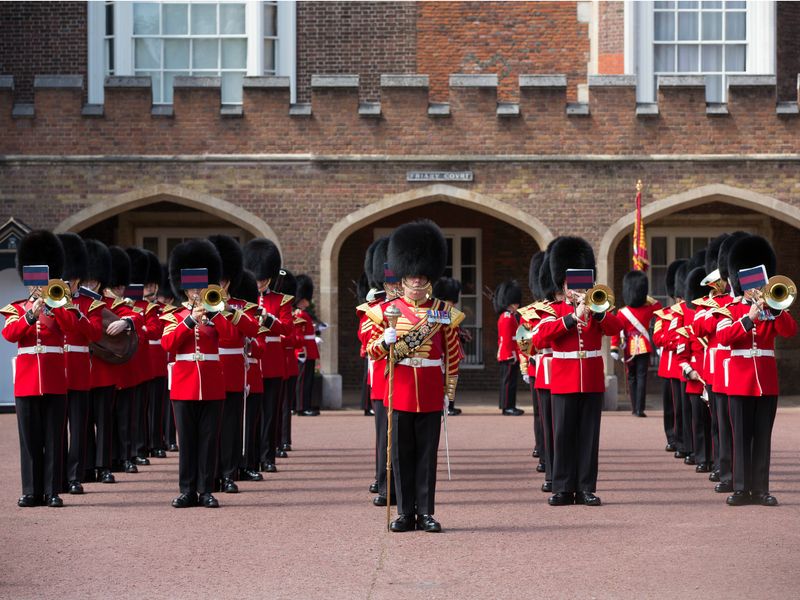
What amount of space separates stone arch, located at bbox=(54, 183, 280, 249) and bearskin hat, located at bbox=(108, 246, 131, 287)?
22.3 feet

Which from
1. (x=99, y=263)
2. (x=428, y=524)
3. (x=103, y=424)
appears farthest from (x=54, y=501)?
(x=428, y=524)

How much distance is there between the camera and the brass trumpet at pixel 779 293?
8297 mm

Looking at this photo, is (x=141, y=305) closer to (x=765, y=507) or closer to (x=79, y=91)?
(x=765, y=507)

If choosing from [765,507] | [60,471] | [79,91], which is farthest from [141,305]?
[79,91]

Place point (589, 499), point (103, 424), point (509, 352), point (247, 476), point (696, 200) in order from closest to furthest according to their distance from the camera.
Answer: point (589, 499), point (103, 424), point (247, 476), point (509, 352), point (696, 200)

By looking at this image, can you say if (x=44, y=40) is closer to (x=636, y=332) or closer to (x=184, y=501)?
(x=636, y=332)

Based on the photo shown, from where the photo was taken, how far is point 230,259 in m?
9.45

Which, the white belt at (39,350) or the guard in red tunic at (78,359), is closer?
the white belt at (39,350)

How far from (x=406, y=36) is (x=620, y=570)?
14.3 m

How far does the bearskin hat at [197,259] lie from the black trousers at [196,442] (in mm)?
839

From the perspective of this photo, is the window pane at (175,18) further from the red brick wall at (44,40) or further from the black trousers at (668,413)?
the black trousers at (668,413)

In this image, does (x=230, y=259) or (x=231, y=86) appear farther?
(x=231, y=86)

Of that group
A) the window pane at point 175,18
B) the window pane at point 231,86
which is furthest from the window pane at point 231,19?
the window pane at point 231,86

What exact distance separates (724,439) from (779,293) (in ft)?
4.03
